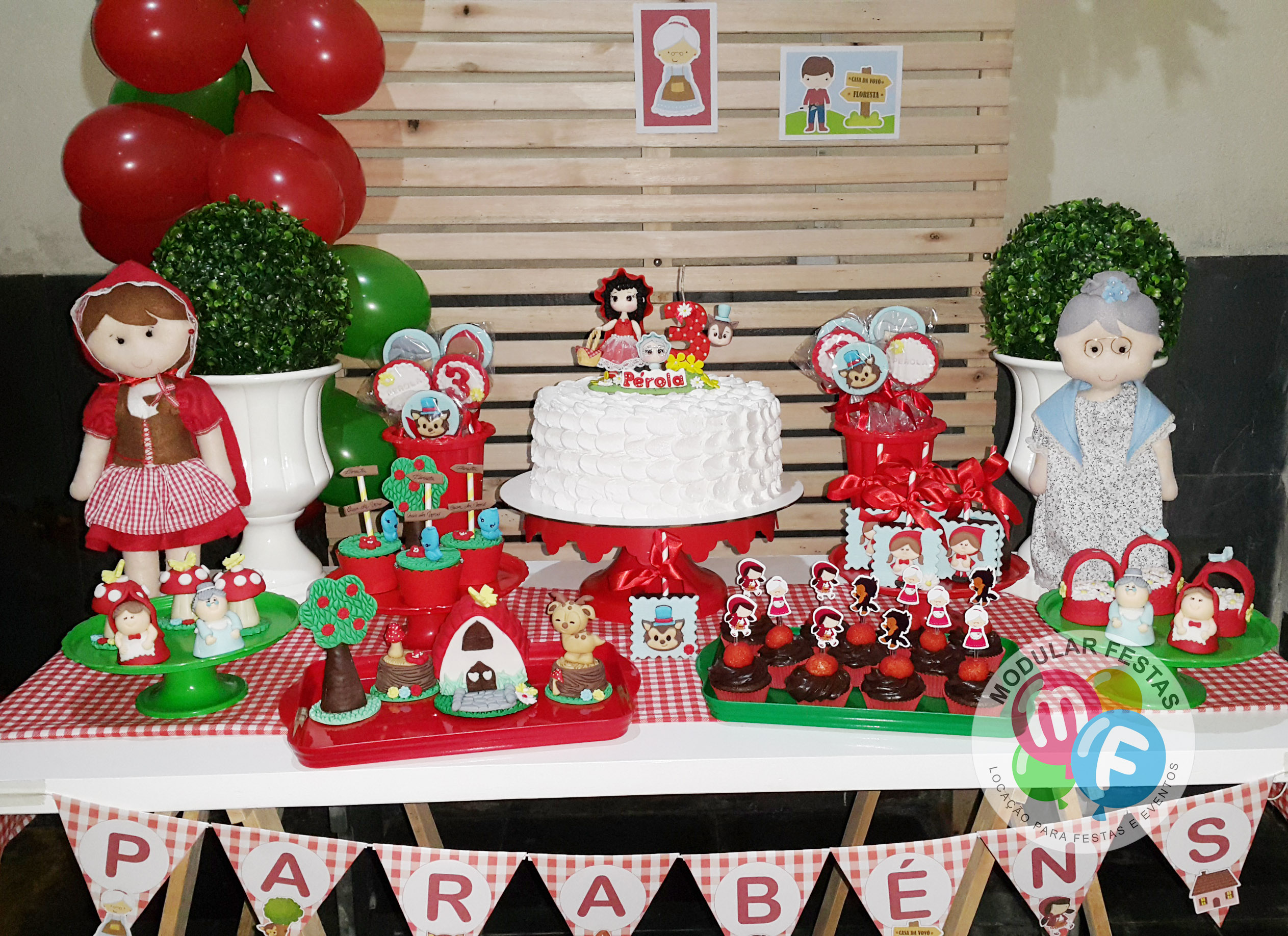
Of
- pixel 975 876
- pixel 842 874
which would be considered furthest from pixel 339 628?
pixel 842 874

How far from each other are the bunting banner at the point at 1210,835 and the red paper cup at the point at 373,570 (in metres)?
1.49

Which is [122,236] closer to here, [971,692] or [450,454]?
[450,454]

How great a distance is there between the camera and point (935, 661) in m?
1.84

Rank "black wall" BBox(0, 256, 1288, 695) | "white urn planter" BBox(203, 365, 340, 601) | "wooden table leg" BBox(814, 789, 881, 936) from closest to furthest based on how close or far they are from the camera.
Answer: "white urn planter" BBox(203, 365, 340, 601), "wooden table leg" BBox(814, 789, 881, 936), "black wall" BBox(0, 256, 1288, 695)

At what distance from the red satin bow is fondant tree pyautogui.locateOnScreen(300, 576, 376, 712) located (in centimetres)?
57

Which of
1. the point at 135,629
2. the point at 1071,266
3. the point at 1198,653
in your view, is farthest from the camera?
the point at 1071,266

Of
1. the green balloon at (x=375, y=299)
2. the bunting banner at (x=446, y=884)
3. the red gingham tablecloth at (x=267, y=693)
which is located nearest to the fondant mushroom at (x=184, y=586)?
the red gingham tablecloth at (x=267, y=693)

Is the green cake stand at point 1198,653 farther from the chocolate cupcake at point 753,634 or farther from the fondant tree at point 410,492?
the fondant tree at point 410,492

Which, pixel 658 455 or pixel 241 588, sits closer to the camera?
pixel 241 588

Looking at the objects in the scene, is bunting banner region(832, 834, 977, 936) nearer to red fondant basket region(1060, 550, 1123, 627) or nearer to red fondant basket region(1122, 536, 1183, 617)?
red fondant basket region(1060, 550, 1123, 627)

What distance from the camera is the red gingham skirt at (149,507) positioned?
209cm

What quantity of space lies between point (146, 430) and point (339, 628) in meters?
0.71

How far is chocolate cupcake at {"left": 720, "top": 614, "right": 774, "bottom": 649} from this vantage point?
6.30 ft

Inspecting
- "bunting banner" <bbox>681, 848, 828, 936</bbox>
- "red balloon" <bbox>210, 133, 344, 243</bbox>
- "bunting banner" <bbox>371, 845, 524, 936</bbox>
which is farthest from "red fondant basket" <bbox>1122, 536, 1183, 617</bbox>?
"red balloon" <bbox>210, 133, 344, 243</bbox>
